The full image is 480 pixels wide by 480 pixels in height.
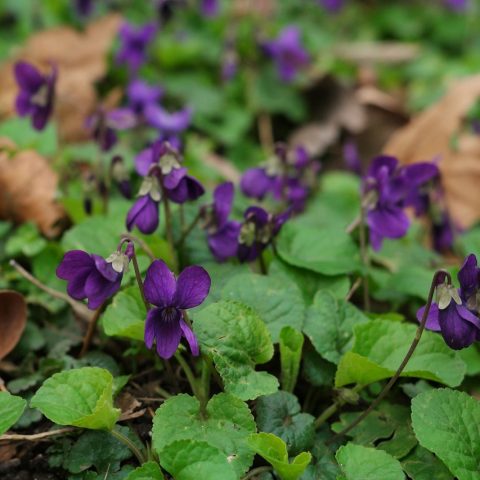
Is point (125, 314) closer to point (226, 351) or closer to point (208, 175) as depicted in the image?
point (226, 351)

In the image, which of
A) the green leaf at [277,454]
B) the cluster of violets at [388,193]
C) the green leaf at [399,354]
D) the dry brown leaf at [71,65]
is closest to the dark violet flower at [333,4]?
the dry brown leaf at [71,65]

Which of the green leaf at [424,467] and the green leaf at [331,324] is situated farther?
the green leaf at [331,324]

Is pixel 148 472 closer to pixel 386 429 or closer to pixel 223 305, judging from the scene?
pixel 223 305

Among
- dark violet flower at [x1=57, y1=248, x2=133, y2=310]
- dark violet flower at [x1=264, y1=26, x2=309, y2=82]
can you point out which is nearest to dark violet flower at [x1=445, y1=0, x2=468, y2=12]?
dark violet flower at [x1=264, y1=26, x2=309, y2=82]

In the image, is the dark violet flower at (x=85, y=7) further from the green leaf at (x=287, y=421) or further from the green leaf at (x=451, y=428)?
the green leaf at (x=451, y=428)

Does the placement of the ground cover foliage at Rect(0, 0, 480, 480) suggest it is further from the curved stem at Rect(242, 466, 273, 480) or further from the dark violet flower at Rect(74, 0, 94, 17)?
the dark violet flower at Rect(74, 0, 94, 17)

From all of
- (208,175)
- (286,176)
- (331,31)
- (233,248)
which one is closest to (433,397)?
(233,248)
